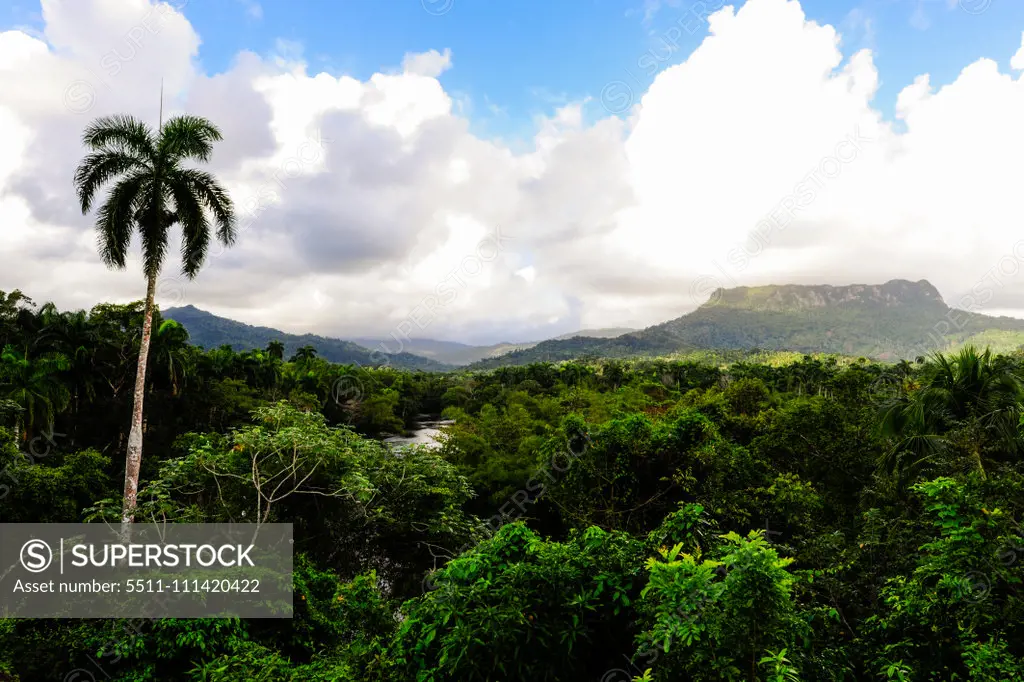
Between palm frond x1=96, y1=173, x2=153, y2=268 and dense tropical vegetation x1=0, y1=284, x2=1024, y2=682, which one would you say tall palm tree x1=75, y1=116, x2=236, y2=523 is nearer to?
palm frond x1=96, y1=173, x2=153, y2=268

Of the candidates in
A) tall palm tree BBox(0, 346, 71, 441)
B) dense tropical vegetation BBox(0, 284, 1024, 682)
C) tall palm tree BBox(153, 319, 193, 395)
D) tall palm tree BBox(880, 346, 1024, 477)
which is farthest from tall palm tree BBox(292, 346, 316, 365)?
tall palm tree BBox(880, 346, 1024, 477)

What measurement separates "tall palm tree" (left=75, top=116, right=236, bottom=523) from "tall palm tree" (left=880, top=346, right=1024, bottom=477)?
22.1m

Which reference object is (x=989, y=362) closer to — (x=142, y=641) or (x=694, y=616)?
(x=694, y=616)

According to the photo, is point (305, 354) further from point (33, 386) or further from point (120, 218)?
point (120, 218)

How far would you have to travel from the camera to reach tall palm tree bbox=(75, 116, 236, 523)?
614 inches

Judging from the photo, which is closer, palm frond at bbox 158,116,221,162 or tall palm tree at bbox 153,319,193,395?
palm frond at bbox 158,116,221,162

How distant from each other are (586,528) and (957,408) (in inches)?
444

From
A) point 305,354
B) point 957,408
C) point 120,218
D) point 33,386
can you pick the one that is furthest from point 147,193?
point 305,354

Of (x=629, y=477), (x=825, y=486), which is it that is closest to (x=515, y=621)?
(x=629, y=477)

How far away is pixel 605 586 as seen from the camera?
600 centimetres

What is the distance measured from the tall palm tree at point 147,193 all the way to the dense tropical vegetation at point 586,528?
247 inches

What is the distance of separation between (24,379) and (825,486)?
3515cm

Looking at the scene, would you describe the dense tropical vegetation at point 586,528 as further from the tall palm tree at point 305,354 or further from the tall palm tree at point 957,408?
the tall palm tree at point 305,354

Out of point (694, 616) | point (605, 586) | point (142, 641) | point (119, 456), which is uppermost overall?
point (694, 616)
